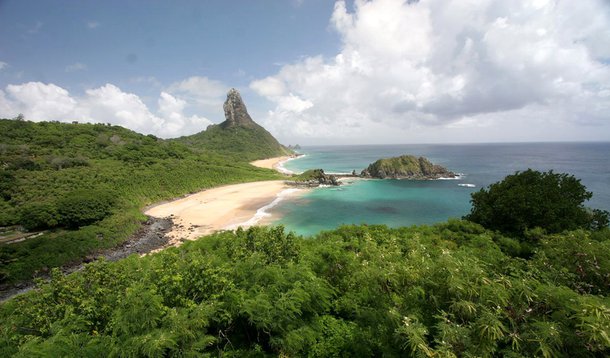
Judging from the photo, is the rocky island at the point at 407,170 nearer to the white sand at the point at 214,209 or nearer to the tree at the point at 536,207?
the white sand at the point at 214,209

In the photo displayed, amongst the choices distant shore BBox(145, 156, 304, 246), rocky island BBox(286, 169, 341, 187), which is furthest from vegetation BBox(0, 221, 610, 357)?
rocky island BBox(286, 169, 341, 187)

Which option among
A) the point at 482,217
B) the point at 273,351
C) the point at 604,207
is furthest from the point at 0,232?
the point at 604,207

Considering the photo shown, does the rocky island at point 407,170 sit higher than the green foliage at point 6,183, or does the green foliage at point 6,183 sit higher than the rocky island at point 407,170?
the green foliage at point 6,183

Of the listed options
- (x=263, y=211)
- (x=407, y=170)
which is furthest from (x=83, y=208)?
(x=407, y=170)

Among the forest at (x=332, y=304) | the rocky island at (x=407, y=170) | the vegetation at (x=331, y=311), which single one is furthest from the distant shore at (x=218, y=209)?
the rocky island at (x=407, y=170)

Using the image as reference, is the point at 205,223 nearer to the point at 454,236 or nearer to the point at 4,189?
the point at 4,189

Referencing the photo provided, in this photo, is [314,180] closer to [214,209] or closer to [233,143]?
[214,209]
